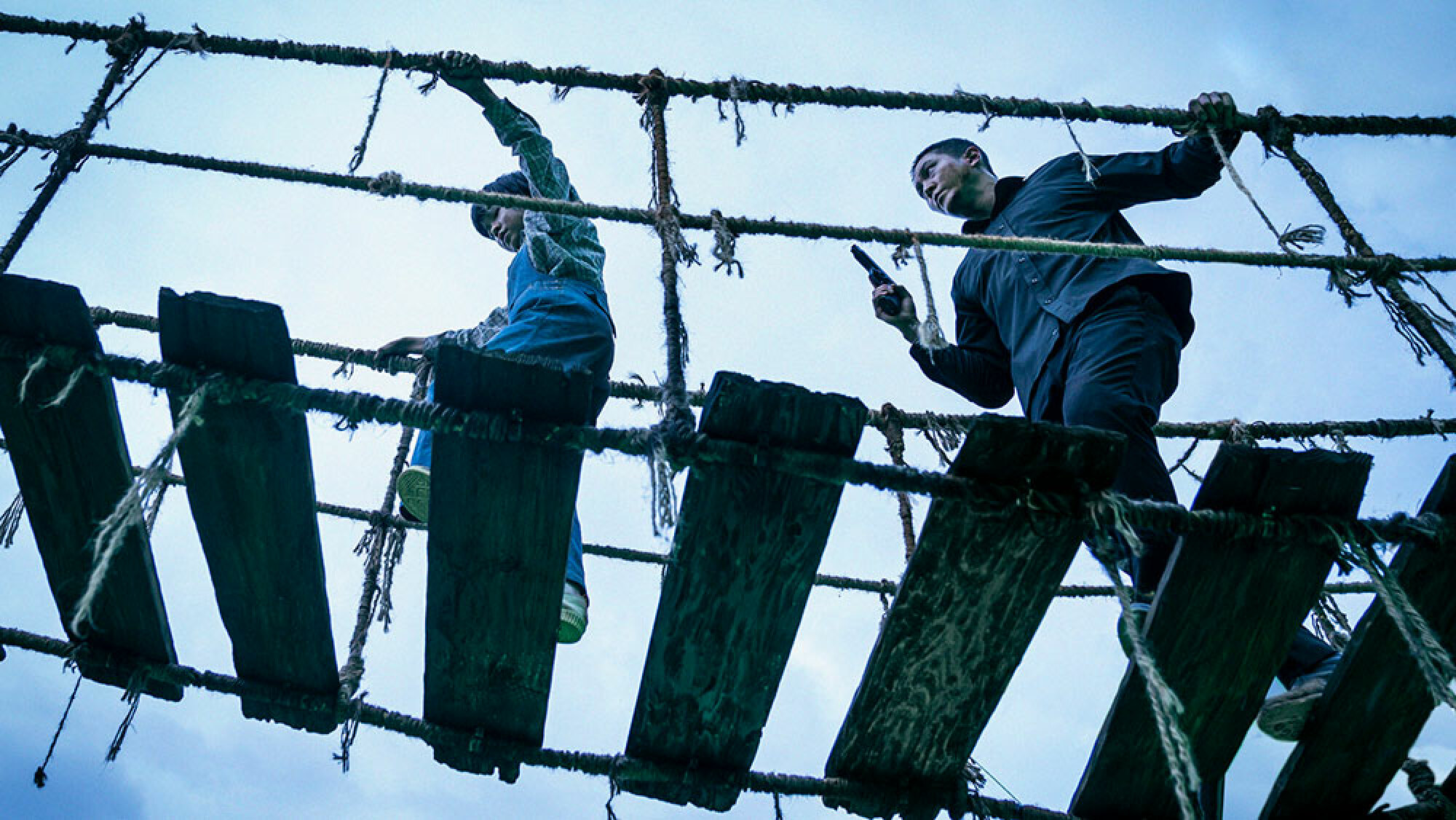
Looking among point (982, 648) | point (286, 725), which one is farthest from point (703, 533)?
point (286, 725)

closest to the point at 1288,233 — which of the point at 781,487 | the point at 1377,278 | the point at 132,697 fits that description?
the point at 1377,278

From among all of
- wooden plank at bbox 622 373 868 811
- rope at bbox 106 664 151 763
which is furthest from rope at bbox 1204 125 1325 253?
rope at bbox 106 664 151 763

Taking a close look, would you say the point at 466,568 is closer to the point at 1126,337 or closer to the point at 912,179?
the point at 1126,337

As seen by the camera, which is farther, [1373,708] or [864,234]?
[864,234]

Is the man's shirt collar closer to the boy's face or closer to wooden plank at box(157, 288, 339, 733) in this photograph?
the boy's face

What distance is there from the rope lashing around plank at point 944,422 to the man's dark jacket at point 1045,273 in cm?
44

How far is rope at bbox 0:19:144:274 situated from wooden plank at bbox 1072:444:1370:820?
273cm

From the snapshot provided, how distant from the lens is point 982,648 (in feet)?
7.34

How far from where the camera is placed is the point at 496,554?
219 centimetres

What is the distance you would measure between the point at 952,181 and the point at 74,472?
2.92 meters

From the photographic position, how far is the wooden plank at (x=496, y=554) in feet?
6.59

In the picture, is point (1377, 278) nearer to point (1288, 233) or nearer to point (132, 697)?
point (1288, 233)

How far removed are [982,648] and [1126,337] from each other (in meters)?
1.01

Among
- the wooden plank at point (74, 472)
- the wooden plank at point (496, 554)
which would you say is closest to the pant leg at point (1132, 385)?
the wooden plank at point (496, 554)
